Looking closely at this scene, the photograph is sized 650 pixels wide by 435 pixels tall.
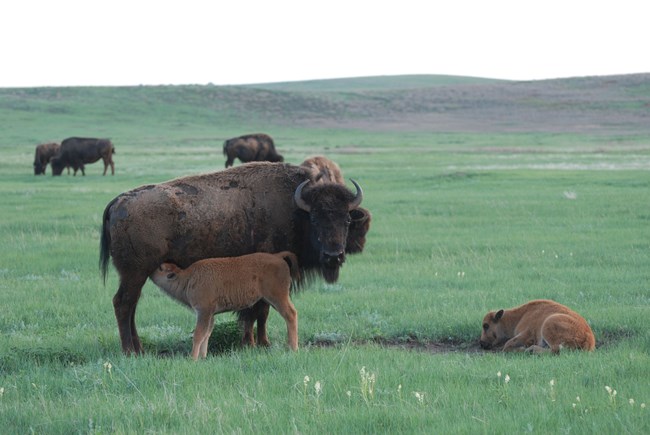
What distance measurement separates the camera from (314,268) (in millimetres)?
9266

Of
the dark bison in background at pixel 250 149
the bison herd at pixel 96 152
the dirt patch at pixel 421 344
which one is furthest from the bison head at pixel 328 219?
the dark bison in background at pixel 250 149

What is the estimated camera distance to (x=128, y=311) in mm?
8570

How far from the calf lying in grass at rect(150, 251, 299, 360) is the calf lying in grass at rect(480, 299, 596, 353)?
2.06 meters

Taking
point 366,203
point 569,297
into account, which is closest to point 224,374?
point 569,297

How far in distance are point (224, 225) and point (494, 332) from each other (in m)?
2.97

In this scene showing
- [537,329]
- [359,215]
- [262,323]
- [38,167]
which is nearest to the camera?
[537,329]

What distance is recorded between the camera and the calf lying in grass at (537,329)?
7992mm

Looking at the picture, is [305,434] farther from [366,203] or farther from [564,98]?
[564,98]

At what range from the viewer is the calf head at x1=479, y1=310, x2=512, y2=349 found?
8.73 m

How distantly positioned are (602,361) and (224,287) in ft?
11.2

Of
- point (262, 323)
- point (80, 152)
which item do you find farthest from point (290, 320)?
point (80, 152)

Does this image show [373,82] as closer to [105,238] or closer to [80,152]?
[80,152]

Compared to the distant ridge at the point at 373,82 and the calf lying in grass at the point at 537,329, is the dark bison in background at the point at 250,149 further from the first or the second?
the distant ridge at the point at 373,82

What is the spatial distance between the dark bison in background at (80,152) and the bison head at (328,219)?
31.6 meters
